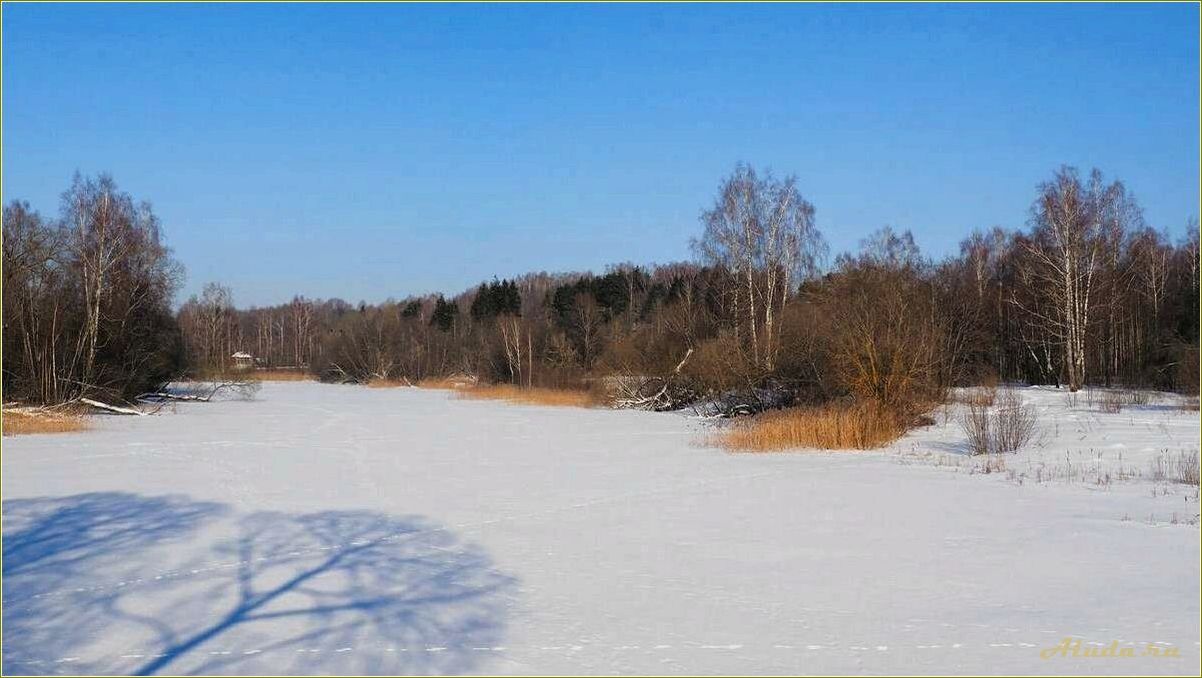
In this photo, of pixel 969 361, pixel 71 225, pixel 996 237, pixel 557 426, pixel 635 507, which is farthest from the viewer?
pixel 996 237

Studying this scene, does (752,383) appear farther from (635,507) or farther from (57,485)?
(57,485)

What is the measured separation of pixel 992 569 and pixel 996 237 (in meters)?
47.2

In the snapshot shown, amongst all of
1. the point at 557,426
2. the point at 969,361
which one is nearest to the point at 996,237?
the point at 969,361

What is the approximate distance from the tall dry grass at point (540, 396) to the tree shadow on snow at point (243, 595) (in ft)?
84.0

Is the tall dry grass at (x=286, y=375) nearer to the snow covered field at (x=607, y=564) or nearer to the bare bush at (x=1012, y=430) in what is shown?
the snow covered field at (x=607, y=564)

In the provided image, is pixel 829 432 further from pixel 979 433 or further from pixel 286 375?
pixel 286 375

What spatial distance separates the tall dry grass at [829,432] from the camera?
16828 millimetres

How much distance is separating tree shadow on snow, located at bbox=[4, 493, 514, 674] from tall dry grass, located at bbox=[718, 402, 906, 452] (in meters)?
8.98

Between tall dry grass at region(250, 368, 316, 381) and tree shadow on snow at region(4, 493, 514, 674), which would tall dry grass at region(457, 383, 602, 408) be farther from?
tall dry grass at region(250, 368, 316, 381)

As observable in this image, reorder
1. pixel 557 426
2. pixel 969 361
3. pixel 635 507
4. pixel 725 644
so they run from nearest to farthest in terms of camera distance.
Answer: pixel 725 644 < pixel 635 507 < pixel 557 426 < pixel 969 361

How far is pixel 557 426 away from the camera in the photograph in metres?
24.6

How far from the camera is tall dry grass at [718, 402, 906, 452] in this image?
1683 cm

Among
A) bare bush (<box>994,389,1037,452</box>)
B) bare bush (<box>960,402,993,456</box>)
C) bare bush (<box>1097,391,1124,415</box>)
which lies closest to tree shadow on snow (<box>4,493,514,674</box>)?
bare bush (<box>960,402,993,456</box>)

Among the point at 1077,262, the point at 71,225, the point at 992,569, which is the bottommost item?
the point at 992,569
